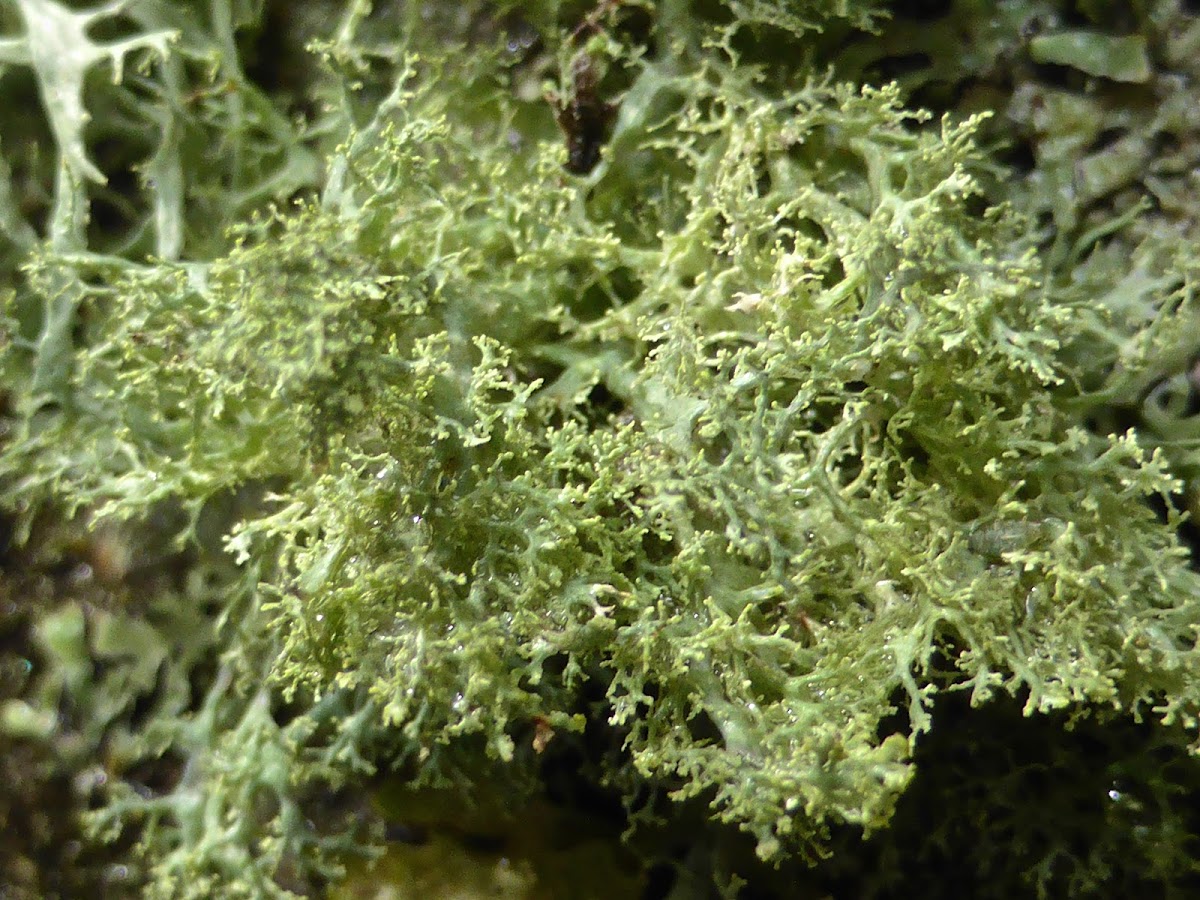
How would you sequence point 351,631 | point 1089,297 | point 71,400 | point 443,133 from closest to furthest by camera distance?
1. point 351,631
2. point 443,133
3. point 1089,297
4. point 71,400

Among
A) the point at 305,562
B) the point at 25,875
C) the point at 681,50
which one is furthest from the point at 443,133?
the point at 25,875

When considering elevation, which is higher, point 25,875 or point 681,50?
point 681,50

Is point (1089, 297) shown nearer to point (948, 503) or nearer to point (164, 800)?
point (948, 503)

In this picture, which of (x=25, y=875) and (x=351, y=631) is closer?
(x=351, y=631)

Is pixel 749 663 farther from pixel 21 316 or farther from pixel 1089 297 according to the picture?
pixel 21 316

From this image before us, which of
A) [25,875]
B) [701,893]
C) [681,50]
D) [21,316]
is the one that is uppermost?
[681,50]

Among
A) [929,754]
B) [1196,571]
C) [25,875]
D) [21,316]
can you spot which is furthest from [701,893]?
[21,316]

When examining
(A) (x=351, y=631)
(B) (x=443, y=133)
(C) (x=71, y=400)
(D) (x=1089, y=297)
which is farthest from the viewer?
(C) (x=71, y=400)

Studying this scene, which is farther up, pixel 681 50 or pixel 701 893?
pixel 681 50

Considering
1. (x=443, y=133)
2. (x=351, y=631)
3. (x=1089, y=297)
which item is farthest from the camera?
(x=1089, y=297)
